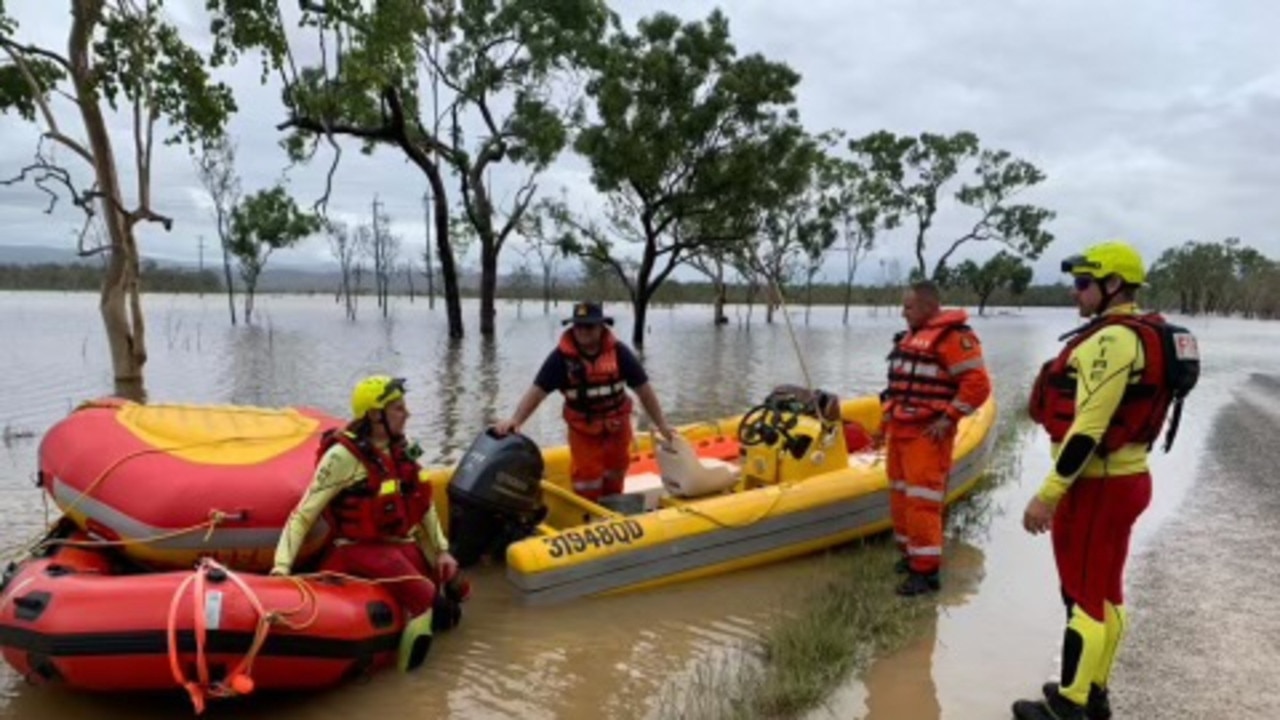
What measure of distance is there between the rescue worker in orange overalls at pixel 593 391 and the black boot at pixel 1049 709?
2.65 meters

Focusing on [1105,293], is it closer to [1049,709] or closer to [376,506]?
[1049,709]

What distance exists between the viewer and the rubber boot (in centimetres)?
391

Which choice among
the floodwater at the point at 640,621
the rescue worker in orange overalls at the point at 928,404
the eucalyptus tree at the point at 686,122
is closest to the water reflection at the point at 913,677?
the floodwater at the point at 640,621

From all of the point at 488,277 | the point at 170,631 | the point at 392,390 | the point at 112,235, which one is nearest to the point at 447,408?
the point at 112,235

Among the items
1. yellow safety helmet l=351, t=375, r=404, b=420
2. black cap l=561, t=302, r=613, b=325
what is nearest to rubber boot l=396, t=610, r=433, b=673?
yellow safety helmet l=351, t=375, r=404, b=420

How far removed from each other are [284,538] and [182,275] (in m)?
93.0

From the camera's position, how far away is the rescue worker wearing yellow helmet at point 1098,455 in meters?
3.04

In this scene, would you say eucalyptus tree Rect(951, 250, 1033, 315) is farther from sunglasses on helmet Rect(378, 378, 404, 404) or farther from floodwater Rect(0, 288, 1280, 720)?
sunglasses on helmet Rect(378, 378, 404, 404)

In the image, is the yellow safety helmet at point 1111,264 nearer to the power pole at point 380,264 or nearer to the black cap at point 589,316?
the black cap at point 589,316

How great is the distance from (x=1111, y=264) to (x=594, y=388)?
304cm

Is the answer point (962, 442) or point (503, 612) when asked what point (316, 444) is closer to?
point (503, 612)

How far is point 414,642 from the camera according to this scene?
12.9 ft

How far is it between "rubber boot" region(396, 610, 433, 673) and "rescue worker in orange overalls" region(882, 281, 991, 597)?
8.16 ft

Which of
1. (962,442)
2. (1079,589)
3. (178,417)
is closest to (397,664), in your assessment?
(178,417)
